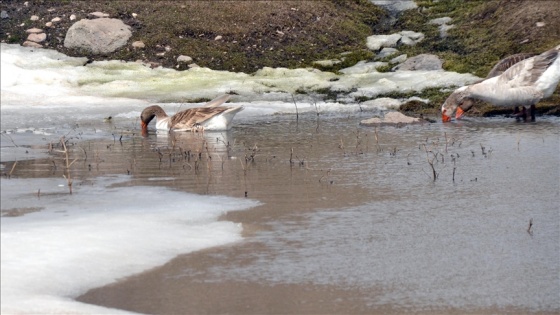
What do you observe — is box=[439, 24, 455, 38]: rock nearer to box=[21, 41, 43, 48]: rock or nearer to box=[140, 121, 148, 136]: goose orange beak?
box=[21, 41, 43, 48]: rock

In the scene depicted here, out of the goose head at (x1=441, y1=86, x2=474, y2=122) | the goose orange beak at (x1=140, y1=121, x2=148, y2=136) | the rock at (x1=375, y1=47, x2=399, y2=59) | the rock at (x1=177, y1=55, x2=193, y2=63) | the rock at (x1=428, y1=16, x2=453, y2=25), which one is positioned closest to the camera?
the goose orange beak at (x1=140, y1=121, x2=148, y2=136)

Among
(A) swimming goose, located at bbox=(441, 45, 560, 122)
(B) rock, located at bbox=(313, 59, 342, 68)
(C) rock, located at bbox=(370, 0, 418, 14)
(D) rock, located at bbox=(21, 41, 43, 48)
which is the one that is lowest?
(A) swimming goose, located at bbox=(441, 45, 560, 122)

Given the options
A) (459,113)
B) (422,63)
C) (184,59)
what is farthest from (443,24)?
(459,113)

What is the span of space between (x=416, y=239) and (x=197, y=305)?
2.13 metres

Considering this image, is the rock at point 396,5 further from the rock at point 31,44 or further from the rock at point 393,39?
the rock at point 31,44

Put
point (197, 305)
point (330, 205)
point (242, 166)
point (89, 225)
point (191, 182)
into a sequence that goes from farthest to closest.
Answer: point (242, 166) → point (191, 182) → point (330, 205) → point (89, 225) → point (197, 305)

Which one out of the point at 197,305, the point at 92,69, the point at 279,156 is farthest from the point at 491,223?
the point at 92,69

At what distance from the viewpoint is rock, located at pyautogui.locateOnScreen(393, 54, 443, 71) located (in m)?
18.2

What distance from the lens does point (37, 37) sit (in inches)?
760

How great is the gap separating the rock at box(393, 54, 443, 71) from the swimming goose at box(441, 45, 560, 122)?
3665 millimetres

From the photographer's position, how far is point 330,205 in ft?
26.3

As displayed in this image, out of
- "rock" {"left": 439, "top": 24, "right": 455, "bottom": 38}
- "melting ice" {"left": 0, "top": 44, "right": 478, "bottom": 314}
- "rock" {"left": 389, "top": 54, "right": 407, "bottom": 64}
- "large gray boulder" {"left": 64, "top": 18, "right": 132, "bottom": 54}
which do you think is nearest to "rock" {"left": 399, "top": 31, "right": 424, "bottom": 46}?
"rock" {"left": 439, "top": 24, "right": 455, "bottom": 38}

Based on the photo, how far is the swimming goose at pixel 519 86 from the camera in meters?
14.0

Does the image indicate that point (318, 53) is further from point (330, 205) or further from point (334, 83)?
point (330, 205)
